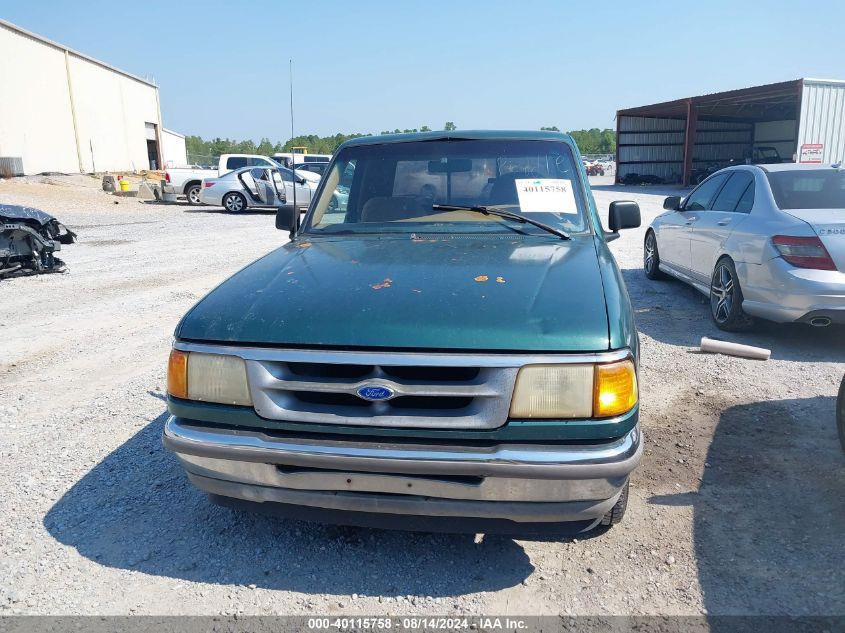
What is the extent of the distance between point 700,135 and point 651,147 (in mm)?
2772

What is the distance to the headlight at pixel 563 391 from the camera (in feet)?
7.38

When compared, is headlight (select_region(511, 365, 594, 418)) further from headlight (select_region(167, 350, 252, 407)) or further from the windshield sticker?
the windshield sticker

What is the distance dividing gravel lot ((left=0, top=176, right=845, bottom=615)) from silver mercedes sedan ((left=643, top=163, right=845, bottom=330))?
0.58 m

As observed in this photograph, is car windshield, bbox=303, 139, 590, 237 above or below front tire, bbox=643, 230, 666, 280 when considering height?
above

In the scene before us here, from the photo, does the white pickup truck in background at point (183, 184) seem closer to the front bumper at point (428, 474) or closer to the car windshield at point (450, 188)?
the car windshield at point (450, 188)

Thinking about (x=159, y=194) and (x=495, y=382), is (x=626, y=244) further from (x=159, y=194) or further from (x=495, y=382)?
(x=159, y=194)

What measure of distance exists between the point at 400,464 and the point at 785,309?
14.8ft

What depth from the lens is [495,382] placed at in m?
2.24

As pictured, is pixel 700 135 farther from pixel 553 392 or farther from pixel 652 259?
pixel 553 392

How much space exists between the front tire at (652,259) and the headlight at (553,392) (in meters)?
6.95

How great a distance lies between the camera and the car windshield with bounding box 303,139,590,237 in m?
3.72

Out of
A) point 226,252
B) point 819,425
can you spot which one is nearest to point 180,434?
point 819,425

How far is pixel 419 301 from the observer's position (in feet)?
8.23

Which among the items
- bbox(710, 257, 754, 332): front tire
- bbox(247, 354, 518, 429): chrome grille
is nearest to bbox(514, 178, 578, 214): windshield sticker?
bbox(247, 354, 518, 429): chrome grille
